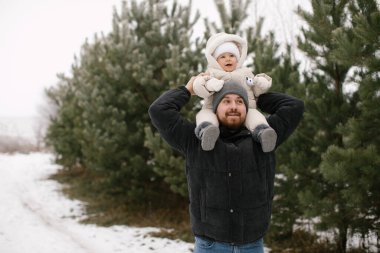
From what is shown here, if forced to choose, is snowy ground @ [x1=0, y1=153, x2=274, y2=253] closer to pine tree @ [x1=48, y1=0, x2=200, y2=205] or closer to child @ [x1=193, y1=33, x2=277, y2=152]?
A: pine tree @ [x1=48, y1=0, x2=200, y2=205]

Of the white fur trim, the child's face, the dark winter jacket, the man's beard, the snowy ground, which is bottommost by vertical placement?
the snowy ground

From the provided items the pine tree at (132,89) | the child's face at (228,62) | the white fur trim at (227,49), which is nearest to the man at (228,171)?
the child's face at (228,62)

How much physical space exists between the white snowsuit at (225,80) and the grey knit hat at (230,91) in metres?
0.04

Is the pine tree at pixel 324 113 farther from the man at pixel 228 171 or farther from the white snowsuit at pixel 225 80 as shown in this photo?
the man at pixel 228 171

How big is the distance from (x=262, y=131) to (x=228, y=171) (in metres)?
0.35

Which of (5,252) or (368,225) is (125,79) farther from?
(368,225)

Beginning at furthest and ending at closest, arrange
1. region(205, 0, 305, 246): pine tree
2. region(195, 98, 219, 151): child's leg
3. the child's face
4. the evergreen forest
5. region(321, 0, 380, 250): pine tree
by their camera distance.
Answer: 1. region(205, 0, 305, 246): pine tree
2. the evergreen forest
3. region(321, 0, 380, 250): pine tree
4. the child's face
5. region(195, 98, 219, 151): child's leg

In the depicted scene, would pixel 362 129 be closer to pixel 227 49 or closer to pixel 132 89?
pixel 227 49

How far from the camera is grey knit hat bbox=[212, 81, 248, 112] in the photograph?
2.44 meters

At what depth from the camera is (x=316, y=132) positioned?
5242 millimetres

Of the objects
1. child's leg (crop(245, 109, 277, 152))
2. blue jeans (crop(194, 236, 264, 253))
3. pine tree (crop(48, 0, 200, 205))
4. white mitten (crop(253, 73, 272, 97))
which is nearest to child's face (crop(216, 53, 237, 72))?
white mitten (crop(253, 73, 272, 97))

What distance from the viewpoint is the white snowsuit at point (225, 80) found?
2451 mm

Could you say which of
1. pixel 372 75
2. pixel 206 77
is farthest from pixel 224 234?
pixel 372 75

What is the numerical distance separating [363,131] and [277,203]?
A: 82.3 inches
